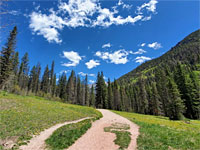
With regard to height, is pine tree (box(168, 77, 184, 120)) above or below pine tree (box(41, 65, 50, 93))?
below

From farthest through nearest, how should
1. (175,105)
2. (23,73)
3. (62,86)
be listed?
1. (62,86)
2. (23,73)
3. (175,105)

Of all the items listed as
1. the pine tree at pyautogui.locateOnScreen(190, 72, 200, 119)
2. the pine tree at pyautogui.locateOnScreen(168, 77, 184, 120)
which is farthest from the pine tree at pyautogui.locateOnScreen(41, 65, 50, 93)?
the pine tree at pyautogui.locateOnScreen(190, 72, 200, 119)

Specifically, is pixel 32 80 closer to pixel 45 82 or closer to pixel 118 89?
pixel 45 82

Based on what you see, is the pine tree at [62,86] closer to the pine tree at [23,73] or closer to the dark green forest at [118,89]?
the dark green forest at [118,89]

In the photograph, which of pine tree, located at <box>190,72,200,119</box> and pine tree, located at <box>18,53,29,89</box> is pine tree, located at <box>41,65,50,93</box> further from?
pine tree, located at <box>190,72,200,119</box>

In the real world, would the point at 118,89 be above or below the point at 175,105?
above

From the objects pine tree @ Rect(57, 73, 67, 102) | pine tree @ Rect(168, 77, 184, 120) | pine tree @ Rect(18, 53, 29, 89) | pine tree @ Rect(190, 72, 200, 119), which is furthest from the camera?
pine tree @ Rect(57, 73, 67, 102)

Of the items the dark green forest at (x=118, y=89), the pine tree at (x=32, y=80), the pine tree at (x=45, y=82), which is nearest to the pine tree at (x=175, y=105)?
the dark green forest at (x=118, y=89)

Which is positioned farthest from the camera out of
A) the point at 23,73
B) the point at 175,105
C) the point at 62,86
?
the point at 62,86

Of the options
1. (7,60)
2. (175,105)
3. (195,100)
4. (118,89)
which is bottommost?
(175,105)

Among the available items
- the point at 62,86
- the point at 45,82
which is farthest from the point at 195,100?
the point at 45,82

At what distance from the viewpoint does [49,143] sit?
24.2 ft

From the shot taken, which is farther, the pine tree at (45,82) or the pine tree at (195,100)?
the pine tree at (45,82)

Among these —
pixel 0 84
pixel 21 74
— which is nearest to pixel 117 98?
pixel 0 84
